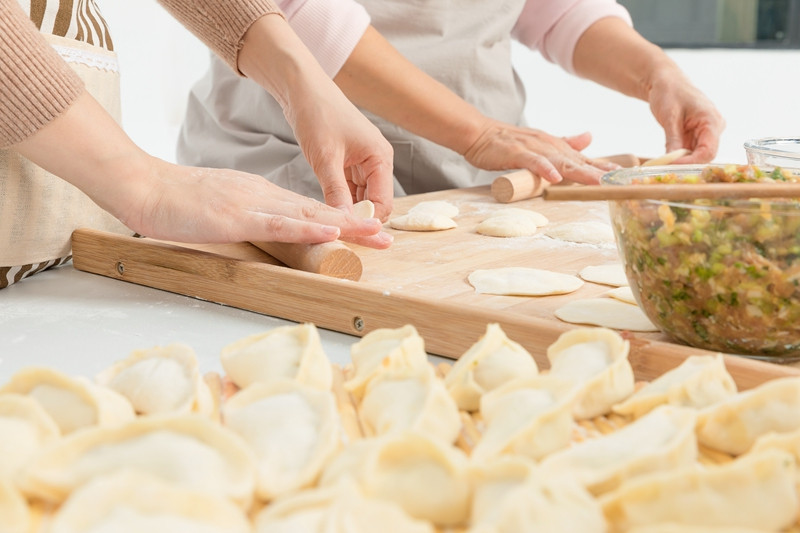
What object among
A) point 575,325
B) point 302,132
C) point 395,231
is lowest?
point 395,231

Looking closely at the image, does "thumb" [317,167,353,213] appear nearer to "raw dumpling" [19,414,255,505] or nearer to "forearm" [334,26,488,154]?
"forearm" [334,26,488,154]

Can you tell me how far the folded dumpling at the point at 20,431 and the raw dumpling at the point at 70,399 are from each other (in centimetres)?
2

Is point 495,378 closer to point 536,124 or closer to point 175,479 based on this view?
point 175,479

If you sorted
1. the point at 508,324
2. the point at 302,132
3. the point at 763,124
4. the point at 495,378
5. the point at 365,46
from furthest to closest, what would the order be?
the point at 763,124 → the point at 365,46 → the point at 302,132 → the point at 508,324 → the point at 495,378

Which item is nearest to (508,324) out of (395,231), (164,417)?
(164,417)

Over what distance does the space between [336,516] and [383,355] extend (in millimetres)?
353

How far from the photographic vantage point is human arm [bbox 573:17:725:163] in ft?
7.42

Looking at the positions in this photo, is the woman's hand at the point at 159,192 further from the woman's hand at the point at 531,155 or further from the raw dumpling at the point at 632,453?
the woman's hand at the point at 531,155

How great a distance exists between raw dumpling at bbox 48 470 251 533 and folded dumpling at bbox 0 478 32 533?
0.13 ft

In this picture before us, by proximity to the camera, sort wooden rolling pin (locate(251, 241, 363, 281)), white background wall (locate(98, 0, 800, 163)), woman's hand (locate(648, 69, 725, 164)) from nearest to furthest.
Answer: wooden rolling pin (locate(251, 241, 363, 281))
woman's hand (locate(648, 69, 725, 164))
white background wall (locate(98, 0, 800, 163))

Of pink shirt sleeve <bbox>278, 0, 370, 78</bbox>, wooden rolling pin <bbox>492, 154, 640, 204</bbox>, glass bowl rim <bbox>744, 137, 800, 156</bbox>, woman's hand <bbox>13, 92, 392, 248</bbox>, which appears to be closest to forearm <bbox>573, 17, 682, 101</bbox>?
wooden rolling pin <bbox>492, 154, 640, 204</bbox>

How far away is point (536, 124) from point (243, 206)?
447cm

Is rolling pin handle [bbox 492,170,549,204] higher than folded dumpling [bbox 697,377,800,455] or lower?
lower

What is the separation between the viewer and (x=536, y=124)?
554 cm
